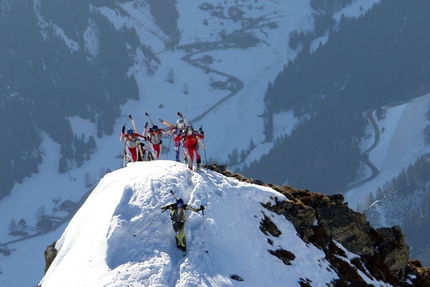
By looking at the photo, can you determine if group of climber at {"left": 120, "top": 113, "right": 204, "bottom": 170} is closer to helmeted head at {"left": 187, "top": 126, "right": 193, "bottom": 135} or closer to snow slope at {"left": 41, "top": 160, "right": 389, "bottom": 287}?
helmeted head at {"left": 187, "top": 126, "right": 193, "bottom": 135}

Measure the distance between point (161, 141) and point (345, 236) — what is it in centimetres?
1636

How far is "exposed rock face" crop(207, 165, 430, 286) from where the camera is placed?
52.8 m

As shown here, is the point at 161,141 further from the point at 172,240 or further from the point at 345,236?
the point at 172,240

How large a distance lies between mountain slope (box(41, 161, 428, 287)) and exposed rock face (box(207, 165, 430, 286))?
0.40 ft

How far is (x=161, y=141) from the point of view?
63375mm

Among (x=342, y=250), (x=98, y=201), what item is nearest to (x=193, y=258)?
(x=98, y=201)

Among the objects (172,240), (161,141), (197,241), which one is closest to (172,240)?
(172,240)

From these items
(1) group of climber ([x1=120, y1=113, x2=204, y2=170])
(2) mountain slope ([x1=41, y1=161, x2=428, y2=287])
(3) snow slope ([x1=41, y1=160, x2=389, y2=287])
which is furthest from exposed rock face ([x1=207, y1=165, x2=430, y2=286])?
(1) group of climber ([x1=120, y1=113, x2=204, y2=170])

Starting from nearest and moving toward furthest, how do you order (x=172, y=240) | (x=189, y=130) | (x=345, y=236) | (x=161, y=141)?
(x=172, y=240), (x=189, y=130), (x=345, y=236), (x=161, y=141)

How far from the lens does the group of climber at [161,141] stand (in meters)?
54.7

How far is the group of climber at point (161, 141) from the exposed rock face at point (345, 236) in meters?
4.15

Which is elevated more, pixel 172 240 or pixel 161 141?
pixel 161 141

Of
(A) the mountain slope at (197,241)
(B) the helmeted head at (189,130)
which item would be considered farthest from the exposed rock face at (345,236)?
(B) the helmeted head at (189,130)

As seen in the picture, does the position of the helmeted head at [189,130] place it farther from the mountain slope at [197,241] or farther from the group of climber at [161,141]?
the mountain slope at [197,241]
